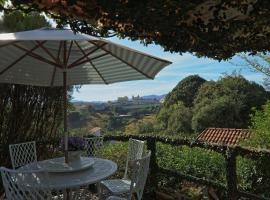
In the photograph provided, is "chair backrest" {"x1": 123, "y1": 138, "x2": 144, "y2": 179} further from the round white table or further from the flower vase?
the flower vase

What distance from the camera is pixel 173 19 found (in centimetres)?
183

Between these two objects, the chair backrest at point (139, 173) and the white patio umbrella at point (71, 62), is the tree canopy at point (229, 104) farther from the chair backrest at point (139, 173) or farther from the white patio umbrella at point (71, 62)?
the chair backrest at point (139, 173)

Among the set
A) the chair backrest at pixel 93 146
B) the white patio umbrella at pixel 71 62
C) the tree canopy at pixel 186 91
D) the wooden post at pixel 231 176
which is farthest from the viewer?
the tree canopy at pixel 186 91

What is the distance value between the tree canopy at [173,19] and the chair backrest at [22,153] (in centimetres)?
370

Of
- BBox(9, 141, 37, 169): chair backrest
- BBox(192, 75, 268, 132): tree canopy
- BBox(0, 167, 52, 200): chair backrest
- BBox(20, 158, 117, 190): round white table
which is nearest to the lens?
BBox(0, 167, 52, 200): chair backrest

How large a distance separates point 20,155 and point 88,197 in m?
1.48

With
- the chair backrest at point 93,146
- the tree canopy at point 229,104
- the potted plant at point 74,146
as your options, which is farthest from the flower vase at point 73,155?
the tree canopy at point 229,104

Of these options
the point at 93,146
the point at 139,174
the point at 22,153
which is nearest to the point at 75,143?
the point at 139,174

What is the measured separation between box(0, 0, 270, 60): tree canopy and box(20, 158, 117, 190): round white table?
1720 millimetres

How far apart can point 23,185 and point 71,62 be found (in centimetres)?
246

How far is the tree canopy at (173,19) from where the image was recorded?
1744 mm

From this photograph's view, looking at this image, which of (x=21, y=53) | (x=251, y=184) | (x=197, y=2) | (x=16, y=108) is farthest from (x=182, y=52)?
(x=16, y=108)

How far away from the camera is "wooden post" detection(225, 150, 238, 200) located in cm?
495

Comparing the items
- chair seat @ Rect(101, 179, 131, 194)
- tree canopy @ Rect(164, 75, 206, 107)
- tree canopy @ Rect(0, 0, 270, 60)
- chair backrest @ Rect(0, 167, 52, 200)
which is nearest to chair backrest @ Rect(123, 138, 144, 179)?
chair seat @ Rect(101, 179, 131, 194)
